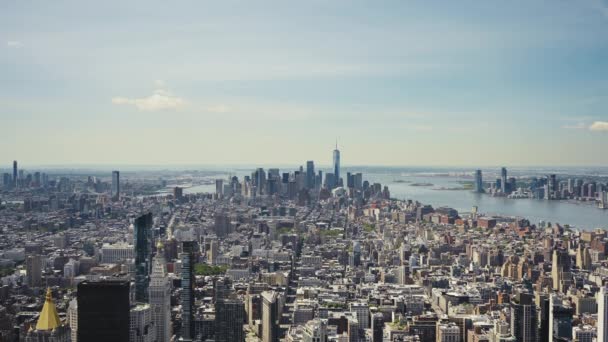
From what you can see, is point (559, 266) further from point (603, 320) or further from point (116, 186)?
point (116, 186)

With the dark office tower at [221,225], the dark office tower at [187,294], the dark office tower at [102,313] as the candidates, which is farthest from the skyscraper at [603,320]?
the dark office tower at [221,225]

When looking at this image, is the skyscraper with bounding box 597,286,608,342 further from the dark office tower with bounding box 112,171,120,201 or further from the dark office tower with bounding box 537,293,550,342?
the dark office tower with bounding box 112,171,120,201

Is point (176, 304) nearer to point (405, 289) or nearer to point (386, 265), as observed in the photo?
point (405, 289)

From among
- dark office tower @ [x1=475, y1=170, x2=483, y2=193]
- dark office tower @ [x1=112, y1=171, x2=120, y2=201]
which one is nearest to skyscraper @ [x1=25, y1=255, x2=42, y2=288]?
dark office tower @ [x1=112, y1=171, x2=120, y2=201]

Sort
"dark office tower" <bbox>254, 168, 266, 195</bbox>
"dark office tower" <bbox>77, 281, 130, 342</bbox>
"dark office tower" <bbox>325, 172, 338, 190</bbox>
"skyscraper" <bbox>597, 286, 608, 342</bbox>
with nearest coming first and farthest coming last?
"dark office tower" <bbox>77, 281, 130, 342</bbox> < "skyscraper" <bbox>597, 286, 608, 342</bbox> < "dark office tower" <bbox>254, 168, 266, 195</bbox> < "dark office tower" <bbox>325, 172, 338, 190</bbox>

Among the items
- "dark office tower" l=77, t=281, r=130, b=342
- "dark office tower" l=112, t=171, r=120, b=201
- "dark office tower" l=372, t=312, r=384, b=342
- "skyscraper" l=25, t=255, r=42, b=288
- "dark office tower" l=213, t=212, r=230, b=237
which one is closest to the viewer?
"dark office tower" l=77, t=281, r=130, b=342

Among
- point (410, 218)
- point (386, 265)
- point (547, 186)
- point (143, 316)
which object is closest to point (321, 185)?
point (410, 218)

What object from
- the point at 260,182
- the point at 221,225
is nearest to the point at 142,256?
the point at 221,225
